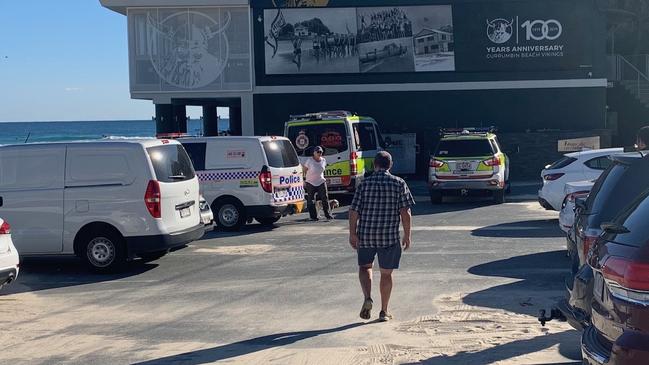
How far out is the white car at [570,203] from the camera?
1233cm

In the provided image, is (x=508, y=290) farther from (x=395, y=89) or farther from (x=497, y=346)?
(x=395, y=89)

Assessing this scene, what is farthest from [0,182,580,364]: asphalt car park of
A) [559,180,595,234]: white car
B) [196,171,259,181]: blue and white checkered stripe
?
[196,171,259,181]: blue and white checkered stripe

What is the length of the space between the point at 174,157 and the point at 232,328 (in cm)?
460

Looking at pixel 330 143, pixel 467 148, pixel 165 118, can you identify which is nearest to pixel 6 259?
pixel 330 143

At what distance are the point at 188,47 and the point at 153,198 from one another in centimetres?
1845

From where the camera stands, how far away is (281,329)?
880 cm

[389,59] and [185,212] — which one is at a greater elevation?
[389,59]

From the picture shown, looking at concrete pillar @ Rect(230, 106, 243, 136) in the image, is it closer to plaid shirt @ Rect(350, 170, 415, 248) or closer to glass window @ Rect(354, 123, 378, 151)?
glass window @ Rect(354, 123, 378, 151)

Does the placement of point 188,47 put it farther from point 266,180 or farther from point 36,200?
point 36,200

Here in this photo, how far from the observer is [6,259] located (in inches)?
384

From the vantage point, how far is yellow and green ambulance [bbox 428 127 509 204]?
20922 millimetres

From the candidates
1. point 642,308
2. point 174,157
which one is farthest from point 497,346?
point 174,157

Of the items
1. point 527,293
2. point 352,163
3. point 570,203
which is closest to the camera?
point 527,293

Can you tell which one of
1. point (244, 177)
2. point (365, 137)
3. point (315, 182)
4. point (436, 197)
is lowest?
point (436, 197)
